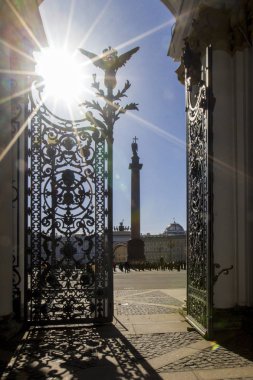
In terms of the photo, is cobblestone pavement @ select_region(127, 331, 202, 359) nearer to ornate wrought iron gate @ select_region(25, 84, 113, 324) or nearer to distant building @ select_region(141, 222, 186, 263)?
ornate wrought iron gate @ select_region(25, 84, 113, 324)

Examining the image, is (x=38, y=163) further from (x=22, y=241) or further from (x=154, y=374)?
(x=154, y=374)

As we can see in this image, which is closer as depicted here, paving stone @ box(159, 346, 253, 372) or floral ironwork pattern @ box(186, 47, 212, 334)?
paving stone @ box(159, 346, 253, 372)

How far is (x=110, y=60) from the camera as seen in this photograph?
7.89 meters

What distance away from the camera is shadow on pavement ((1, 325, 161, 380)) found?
177 inches

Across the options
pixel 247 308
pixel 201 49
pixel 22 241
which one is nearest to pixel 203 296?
pixel 247 308

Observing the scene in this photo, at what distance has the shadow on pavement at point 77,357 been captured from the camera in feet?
14.7

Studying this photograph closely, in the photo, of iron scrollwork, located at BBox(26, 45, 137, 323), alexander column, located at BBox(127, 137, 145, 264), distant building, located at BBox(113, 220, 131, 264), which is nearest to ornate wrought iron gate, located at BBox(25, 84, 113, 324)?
iron scrollwork, located at BBox(26, 45, 137, 323)

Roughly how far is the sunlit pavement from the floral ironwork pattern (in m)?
0.45

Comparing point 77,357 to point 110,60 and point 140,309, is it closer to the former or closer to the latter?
point 140,309

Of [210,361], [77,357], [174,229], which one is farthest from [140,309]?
[174,229]

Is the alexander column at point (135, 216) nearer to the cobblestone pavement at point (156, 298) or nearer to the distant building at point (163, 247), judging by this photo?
the cobblestone pavement at point (156, 298)

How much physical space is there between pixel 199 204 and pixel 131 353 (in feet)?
9.00

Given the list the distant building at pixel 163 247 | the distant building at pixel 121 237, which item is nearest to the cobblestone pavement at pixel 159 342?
the distant building at pixel 163 247

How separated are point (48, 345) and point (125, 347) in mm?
1107
